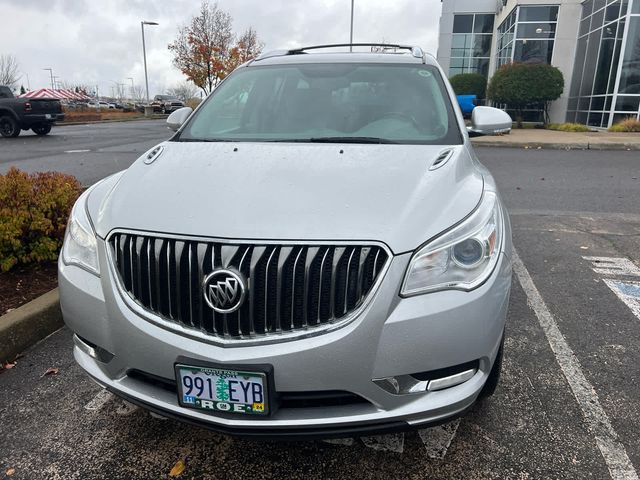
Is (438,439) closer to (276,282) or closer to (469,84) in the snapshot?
(276,282)

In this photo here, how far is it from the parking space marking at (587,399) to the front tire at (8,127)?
18780mm

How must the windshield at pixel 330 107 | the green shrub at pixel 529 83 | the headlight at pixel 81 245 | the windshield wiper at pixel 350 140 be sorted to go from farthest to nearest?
1. the green shrub at pixel 529 83
2. the windshield at pixel 330 107
3. the windshield wiper at pixel 350 140
4. the headlight at pixel 81 245

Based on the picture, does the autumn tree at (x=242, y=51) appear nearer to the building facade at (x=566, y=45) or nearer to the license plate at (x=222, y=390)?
the building facade at (x=566, y=45)

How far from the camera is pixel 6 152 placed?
13258mm

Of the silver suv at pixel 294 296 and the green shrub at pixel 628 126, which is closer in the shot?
the silver suv at pixel 294 296

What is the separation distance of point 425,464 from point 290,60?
284 centimetres

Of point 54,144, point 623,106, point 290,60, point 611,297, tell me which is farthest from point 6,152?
point 623,106

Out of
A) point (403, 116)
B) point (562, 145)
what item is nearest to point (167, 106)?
point (562, 145)

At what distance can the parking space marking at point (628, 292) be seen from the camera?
12.4ft

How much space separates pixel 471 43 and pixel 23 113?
28.6 meters

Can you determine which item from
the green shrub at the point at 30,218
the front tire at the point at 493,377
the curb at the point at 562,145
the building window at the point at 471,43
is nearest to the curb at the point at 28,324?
the green shrub at the point at 30,218

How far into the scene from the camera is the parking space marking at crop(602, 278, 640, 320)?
3771 millimetres

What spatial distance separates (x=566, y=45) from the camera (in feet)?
83.4

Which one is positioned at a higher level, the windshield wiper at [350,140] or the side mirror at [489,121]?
the side mirror at [489,121]
